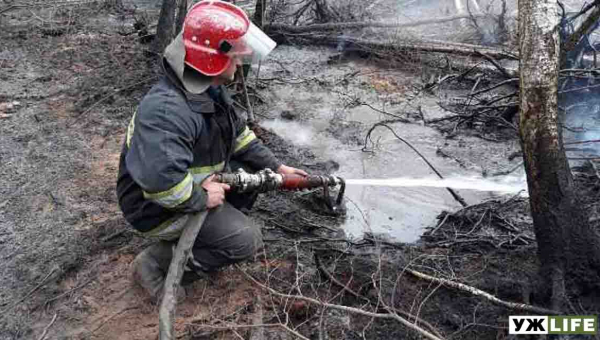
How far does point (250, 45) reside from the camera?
9.96 ft

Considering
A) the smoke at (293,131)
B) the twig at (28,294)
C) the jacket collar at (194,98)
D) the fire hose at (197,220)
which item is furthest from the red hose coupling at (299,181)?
the smoke at (293,131)

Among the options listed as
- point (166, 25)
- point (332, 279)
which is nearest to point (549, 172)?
point (332, 279)

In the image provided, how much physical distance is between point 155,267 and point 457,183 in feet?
9.73

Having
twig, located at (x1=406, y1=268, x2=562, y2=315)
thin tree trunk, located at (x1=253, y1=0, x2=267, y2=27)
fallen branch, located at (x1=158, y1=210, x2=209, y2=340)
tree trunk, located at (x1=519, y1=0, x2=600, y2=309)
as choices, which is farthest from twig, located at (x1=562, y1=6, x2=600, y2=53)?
thin tree trunk, located at (x1=253, y1=0, x2=267, y2=27)

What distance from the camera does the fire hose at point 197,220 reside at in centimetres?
280

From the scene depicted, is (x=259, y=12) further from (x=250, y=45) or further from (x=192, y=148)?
(x=192, y=148)

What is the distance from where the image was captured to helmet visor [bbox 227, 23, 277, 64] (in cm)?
300

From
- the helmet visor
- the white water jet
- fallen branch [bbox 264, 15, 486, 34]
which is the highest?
the helmet visor

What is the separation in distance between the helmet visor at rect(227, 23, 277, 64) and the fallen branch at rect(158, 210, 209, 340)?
0.92 metres

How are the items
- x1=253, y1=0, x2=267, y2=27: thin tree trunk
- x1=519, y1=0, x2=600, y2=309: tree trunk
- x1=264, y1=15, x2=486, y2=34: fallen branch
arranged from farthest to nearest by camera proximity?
x1=264, y1=15, x2=486, y2=34: fallen branch < x1=253, y1=0, x2=267, y2=27: thin tree trunk < x1=519, y1=0, x2=600, y2=309: tree trunk

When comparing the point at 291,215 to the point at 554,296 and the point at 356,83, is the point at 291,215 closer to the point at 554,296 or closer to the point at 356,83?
the point at 554,296

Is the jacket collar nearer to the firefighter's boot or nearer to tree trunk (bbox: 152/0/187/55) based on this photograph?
the firefighter's boot

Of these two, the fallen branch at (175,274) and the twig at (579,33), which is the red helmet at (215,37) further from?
the twig at (579,33)

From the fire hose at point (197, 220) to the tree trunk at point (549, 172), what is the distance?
1.35m
